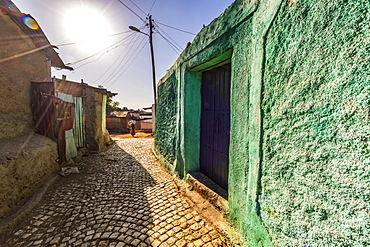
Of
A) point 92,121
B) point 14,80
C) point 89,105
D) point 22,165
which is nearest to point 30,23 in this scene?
point 14,80

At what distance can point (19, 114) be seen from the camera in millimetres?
3709

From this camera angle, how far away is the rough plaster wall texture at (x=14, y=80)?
133 inches

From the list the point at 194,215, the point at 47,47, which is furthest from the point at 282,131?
the point at 47,47

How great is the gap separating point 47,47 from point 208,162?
6.14 m

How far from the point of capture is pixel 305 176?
3.88 feet

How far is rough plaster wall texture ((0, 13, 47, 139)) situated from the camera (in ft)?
11.1

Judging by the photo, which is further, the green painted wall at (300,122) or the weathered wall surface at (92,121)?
the weathered wall surface at (92,121)

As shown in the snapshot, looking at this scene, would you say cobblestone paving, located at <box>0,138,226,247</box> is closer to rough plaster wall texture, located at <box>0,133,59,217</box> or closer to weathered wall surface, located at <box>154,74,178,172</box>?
rough plaster wall texture, located at <box>0,133,59,217</box>

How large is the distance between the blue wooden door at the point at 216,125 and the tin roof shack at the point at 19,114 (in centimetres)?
348

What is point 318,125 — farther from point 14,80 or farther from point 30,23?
point 30,23

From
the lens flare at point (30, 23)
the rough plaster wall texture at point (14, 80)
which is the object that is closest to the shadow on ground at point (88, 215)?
the rough plaster wall texture at point (14, 80)

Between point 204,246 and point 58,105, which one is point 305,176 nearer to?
point 204,246

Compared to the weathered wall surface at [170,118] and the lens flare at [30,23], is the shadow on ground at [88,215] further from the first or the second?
the lens flare at [30,23]

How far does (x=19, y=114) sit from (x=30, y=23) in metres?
2.56
